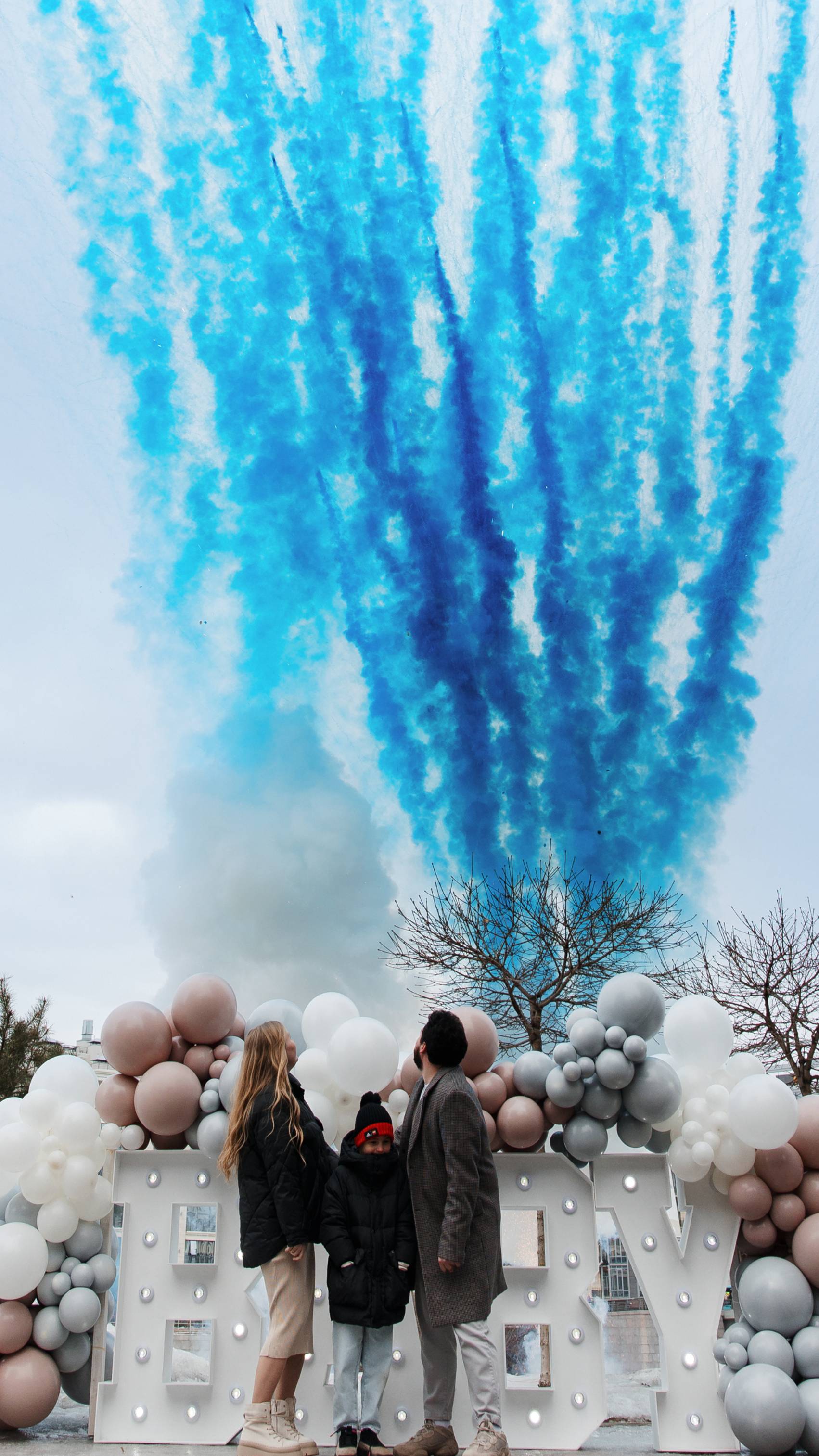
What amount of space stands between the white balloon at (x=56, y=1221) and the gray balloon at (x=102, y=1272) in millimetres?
163

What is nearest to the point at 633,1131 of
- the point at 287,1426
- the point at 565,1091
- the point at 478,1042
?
the point at 565,1091

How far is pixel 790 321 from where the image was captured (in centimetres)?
1438

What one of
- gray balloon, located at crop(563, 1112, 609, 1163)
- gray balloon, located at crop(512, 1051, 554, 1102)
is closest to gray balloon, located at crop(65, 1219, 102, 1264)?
gray balloon, located at crop(512, 1051, 554, 1102)

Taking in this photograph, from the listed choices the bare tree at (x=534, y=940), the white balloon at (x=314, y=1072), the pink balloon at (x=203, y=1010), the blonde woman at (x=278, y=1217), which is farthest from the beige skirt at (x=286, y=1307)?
the bare tree at (x=534, y=940)

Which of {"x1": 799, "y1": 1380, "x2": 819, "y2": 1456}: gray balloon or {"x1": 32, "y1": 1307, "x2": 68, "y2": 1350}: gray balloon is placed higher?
{"x1": 32, "y1": 1307, "x2": 68, "y2": 1350}: gray balloon

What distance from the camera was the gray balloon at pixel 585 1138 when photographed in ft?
13.8

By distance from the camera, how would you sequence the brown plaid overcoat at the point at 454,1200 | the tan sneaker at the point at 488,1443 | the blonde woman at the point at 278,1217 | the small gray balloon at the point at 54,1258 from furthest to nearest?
1. the small gray balloon at the point at 54,1258
2. the blonde woman at the point at 278,1217
3. the brown plaid overcoat at the point at 454,1200
4. the tan sneaker at the point at 488,1443

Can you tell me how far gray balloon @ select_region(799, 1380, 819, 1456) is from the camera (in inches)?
143

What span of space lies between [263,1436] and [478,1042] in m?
1.61

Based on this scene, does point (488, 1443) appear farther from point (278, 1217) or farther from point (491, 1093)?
point (491, 1093)

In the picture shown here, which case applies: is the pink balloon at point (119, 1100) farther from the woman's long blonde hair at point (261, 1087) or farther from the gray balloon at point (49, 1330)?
the woman's long blonde hair at point (261, 1087)

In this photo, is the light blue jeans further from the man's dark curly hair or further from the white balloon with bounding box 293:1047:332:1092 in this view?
the white balloon with bounding box 293:1047:332:1092

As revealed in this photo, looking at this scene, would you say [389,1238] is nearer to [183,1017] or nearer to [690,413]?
[183,1017]

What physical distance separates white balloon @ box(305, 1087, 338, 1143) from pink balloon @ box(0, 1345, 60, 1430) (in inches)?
57.2
